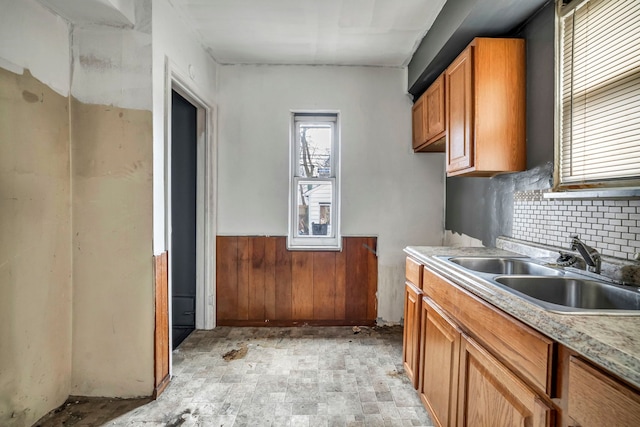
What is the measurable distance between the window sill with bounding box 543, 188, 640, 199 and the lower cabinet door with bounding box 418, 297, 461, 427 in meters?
0.83

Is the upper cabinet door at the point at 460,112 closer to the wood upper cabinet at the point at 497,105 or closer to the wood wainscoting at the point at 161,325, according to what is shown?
the wood upper cabinet at the point at 497,105

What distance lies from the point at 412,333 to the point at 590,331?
1302mm

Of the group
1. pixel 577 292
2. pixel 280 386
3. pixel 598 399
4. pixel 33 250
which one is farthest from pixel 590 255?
pixel 33 250

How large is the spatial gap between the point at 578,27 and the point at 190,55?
8.11 ft

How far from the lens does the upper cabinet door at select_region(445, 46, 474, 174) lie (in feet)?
6.30

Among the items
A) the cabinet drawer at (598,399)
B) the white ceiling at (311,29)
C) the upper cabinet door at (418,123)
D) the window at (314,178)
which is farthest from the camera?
the window at (314,178)

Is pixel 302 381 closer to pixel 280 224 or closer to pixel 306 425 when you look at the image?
pixel 306 425

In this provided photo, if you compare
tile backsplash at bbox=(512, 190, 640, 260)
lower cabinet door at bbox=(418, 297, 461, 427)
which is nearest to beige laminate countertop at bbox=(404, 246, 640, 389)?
lower cabinet door at bbox=(418, 297, 461, 427)

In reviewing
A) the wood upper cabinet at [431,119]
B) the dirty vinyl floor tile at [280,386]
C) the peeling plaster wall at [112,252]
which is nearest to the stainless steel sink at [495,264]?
the dirty vinyl floor tile at [280,386]

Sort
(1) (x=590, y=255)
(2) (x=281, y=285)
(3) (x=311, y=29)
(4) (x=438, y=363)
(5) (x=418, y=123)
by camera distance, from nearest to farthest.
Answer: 1. (1) (x=590, y=255)
2. (4) (x=438, y=363)
3. (3) (x=311, y=29)
4. (5) (x=418, y=123)
5. (2) (x=281, y=285)

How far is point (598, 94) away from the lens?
1.39 m

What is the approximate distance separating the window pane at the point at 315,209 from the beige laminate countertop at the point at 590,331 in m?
2.10

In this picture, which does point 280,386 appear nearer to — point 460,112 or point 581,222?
point 581,222

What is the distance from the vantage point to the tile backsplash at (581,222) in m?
1.28
